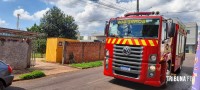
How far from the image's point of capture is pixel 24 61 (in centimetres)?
1421

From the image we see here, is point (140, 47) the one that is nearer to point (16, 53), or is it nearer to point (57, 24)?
point (16, 53)

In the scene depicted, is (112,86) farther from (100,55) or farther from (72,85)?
(100,55)

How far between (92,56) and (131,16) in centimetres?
1286

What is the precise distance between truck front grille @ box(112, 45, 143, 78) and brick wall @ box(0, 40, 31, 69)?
699 cm

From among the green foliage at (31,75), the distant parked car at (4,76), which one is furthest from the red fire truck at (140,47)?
the green foliage at (31,75)

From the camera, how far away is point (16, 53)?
44.8 ft

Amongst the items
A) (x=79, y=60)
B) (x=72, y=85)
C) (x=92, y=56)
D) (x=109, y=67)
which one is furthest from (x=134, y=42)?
(x=92, y=56)

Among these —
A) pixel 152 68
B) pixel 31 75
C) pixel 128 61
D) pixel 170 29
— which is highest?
pixel 170 29

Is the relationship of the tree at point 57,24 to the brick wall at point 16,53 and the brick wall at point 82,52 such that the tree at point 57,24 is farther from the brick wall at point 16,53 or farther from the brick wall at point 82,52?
the brick wall at point 16,53

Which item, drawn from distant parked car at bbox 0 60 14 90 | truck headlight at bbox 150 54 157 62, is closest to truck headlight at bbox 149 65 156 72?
truck headlight at bbox 150 54 157 62

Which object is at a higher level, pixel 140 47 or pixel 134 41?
pixel 134 41

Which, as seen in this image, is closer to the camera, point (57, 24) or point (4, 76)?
point (4, 76)

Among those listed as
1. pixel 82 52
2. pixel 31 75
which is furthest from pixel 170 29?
pixel 82 52

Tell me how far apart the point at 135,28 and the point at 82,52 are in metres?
11.7
